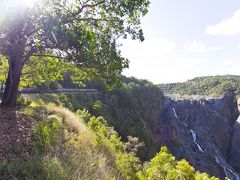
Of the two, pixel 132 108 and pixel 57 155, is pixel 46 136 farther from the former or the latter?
pixel 132 108

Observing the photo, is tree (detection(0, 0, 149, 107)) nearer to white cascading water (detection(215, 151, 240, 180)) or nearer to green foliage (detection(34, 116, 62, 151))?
green foliage (detection(34, 116, 62, 151))

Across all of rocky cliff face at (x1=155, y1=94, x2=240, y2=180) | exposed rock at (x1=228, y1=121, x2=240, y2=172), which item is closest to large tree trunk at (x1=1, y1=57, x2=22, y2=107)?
rocky cliff face at (x1=155, y1=94, x2=240, y2=180)

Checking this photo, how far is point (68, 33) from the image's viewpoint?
43.2 ft

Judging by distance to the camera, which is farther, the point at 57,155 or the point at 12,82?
the point at 12,82

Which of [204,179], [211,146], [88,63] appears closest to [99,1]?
[88,63]

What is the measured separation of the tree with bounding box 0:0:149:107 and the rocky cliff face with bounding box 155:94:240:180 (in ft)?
235

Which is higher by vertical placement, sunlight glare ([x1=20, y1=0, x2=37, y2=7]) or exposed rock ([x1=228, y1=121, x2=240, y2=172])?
sunlight glare ([x1=20, y1=0, x2=37, y2=7])

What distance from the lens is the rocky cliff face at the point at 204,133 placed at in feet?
293

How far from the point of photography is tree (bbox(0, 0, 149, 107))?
13.3 m

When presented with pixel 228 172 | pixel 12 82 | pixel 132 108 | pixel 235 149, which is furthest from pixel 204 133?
pixel 12 82

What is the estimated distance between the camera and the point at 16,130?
464 inches

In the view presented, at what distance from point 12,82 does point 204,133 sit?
4091 inches

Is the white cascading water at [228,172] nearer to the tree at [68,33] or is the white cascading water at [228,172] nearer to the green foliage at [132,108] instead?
the green foliage at [132,108]

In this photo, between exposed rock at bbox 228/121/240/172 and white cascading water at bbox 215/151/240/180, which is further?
exposed rock at bbox 228/121/240/172
